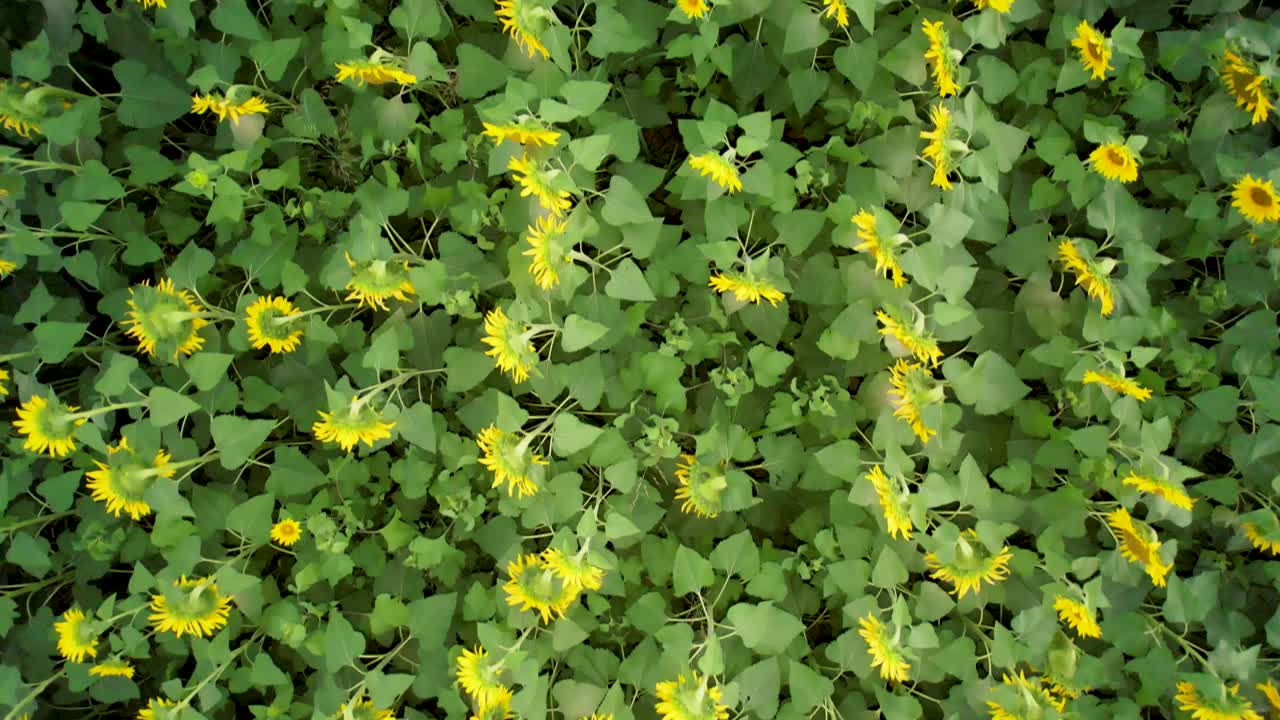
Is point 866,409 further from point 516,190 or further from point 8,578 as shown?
point 8,578

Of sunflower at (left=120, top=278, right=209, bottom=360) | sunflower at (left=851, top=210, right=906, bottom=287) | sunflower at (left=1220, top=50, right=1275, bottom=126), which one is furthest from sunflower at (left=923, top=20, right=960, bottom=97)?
sunflower at (left=120, top=278, right=209, bottom=360)

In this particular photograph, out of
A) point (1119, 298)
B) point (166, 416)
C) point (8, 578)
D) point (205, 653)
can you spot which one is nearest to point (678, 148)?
point (1119, 298)

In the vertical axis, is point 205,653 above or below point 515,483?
below

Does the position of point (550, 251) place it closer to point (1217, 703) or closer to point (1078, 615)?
point (1078, 615)

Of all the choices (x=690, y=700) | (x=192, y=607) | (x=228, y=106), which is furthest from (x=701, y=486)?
(x=228, y=106)

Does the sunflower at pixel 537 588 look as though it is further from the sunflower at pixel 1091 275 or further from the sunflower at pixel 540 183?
the sunflower at pixel 1091 275

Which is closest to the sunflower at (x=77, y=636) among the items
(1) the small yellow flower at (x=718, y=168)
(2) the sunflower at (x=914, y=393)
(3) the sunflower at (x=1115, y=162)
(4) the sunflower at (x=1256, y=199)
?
(1) the small yellow flower at (x=718, y=168)
